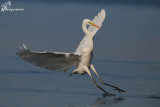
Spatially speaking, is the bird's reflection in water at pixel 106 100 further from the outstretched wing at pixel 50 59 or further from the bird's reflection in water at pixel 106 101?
the outstretched wing at pixel 50 59

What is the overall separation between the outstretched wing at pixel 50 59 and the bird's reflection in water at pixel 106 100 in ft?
4.28

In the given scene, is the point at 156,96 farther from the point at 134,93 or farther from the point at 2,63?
the point at 2,63

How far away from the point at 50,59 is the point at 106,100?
1.70 m

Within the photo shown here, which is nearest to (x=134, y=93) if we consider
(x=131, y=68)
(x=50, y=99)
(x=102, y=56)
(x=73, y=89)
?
(x=73, y=89)

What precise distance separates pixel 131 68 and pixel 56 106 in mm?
5100

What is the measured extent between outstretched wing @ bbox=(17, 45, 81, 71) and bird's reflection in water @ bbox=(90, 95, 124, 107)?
1304 mm

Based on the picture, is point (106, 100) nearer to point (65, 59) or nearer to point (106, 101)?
point (106, 101)

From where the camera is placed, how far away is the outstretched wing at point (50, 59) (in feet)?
33.4

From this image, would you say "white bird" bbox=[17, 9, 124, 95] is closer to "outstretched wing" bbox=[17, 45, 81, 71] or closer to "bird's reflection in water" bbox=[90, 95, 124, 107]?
"outstretched wing" bbox=[17, 45, 81, 71]

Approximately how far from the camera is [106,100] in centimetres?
995

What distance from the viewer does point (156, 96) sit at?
10.5 m

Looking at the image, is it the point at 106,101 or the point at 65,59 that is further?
the point at 65,59

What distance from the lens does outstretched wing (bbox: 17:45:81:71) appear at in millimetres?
10180

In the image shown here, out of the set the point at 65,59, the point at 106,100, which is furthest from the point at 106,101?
the point at 65,59
